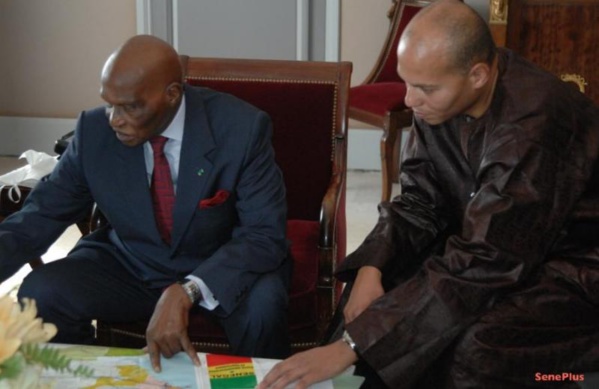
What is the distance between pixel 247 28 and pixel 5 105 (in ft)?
5.14

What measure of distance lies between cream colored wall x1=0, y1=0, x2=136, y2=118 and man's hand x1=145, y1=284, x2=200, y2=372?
12.3ft

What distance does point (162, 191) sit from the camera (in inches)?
112

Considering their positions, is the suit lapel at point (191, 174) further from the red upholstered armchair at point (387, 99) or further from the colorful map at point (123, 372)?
the red upholstered armchair at point (387, 99)

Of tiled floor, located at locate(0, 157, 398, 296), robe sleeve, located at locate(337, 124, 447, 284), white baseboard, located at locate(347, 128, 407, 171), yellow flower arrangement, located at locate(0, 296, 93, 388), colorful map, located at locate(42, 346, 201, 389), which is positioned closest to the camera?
yellow flower arrangement, located at locate(0, 296, 93, 388)

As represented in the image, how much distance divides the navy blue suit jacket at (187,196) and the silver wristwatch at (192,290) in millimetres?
123

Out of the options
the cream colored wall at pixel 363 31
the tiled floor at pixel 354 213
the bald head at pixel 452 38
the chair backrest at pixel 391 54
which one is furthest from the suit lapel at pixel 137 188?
the cream colored wall at pixel 363 31

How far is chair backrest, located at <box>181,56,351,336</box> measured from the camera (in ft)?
10.8

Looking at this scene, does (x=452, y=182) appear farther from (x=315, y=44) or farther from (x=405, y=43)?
(x=315, y=44)

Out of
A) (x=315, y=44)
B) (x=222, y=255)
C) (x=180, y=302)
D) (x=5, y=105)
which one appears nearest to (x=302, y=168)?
(x=222, y=255)

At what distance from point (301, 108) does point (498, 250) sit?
3.81 ft

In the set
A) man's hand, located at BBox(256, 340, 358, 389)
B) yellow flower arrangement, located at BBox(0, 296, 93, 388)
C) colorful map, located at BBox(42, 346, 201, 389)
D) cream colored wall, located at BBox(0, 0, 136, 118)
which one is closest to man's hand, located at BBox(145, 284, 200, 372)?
colorful map, located at BBox(42, 346, 201, 389)

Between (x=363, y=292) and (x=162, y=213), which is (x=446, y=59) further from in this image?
(x=162, y=213)

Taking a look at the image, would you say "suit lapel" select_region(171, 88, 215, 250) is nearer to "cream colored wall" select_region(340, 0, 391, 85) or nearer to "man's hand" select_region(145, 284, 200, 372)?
"man's hand" select_region(145, 284, 200, 372)

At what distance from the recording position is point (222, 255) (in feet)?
8.79
